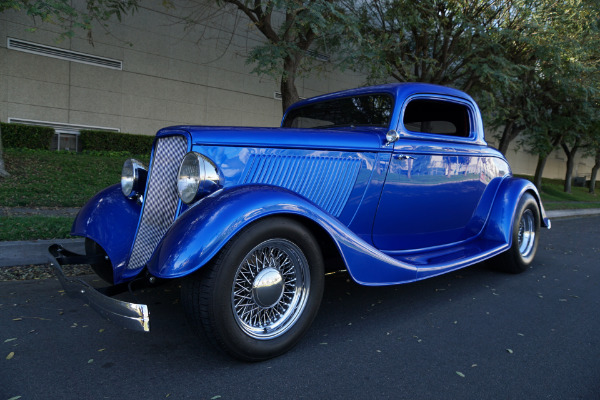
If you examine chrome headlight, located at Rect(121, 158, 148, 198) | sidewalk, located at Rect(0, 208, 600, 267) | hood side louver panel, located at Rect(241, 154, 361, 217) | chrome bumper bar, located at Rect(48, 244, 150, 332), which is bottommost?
sidewalk, located at Rect(0, 208, 600, 267)

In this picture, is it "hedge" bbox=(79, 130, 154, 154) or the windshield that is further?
"hedge" bbox=(79, 130, 154, 154)

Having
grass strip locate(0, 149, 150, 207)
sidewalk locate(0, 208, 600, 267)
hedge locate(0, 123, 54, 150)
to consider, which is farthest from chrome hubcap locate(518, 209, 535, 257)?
hedge locate(0, 123, 54, 150)

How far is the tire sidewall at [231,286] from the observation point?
2123mm

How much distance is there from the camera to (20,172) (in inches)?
312

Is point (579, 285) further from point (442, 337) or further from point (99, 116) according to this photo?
point (99, 116)

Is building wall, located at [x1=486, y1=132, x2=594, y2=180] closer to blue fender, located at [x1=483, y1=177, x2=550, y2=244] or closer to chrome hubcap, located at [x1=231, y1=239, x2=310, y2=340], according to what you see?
blue fender, located at [x1=483, y1=177, x2=550, y2=244]

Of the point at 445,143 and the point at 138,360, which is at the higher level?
the point at 445,143

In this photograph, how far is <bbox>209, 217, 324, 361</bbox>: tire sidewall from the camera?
2.12 meters

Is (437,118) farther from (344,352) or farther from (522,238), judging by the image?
(344,352)

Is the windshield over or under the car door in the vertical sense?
over

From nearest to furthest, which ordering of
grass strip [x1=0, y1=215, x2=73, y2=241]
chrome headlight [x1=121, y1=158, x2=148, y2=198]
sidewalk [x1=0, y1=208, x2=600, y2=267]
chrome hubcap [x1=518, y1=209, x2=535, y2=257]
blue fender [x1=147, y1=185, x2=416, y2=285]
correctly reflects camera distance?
blue fender [x1=147, y1=185, x2=416, y2=285] → chrome headlight [x1=121, y1=158, x2=148, y2=198] → sidewalk [x1=0, y1=208, x2=600, y2=267] → grass strip [x1=0, y1=215, x2=73, y2=241] → chrome hubcap [x1=518, y1=209, x2=535, y2=257]

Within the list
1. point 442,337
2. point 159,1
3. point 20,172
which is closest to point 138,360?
point 442,337

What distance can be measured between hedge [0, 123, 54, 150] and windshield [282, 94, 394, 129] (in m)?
9.40

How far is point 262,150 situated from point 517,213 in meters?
3.07
